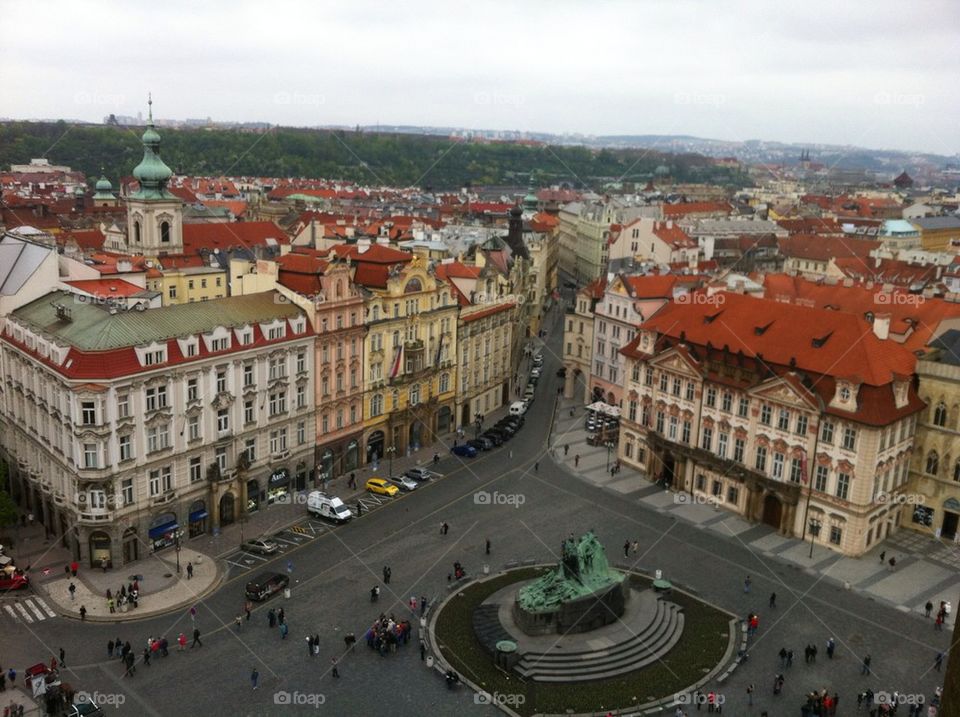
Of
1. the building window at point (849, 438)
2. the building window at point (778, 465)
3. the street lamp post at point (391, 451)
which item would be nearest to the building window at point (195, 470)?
the street lamp post at point (391, 451)

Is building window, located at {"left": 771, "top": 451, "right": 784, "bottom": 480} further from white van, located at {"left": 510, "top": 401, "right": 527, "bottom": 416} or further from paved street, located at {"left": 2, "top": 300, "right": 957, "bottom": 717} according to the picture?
white van, located at {"left": 510, "top": 401, "right": 527, "bottom": 416}

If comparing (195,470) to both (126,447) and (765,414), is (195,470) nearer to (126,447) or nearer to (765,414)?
(126,447)

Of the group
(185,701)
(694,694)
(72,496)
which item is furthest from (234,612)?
(694,694)

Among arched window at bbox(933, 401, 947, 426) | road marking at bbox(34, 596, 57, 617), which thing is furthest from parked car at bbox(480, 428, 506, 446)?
road marking at bbox(34, 596, 57, 617)

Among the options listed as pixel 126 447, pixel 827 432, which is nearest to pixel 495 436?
pixel 827 432

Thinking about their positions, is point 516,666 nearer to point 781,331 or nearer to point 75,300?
point 781,331

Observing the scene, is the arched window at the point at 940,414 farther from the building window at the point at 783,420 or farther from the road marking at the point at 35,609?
the road marking at the point at 35,609
